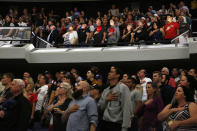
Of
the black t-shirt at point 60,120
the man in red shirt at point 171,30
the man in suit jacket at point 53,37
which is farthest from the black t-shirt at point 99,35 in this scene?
the black t-shirt at point 60,120

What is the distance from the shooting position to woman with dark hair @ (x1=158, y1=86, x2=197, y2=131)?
203 inches

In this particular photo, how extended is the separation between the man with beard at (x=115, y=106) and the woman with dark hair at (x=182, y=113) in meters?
0.80

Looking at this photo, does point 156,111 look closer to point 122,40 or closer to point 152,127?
point 152,127

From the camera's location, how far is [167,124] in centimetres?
555

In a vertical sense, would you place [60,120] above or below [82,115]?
below

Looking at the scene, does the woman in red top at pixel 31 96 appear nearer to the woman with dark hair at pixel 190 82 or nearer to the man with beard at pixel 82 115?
the man with beard at pixel 82 115

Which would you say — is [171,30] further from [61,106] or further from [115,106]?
[115,106]

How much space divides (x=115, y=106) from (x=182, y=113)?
54.6 inches

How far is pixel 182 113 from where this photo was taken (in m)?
5.30

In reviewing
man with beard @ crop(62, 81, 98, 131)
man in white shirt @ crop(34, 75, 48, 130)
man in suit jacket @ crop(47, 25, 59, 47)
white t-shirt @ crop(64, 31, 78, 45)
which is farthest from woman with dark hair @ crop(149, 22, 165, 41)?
man with beard @ crop(62, 81, 98, 131)

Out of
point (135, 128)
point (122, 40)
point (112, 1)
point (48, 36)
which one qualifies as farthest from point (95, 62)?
point (112, 1)

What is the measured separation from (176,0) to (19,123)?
59.1 ft

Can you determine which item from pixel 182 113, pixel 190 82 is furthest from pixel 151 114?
pixel 182 113

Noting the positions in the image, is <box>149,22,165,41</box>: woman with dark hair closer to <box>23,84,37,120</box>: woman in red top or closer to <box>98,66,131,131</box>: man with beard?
<box>23,84,37,120</box>: woman in red top
